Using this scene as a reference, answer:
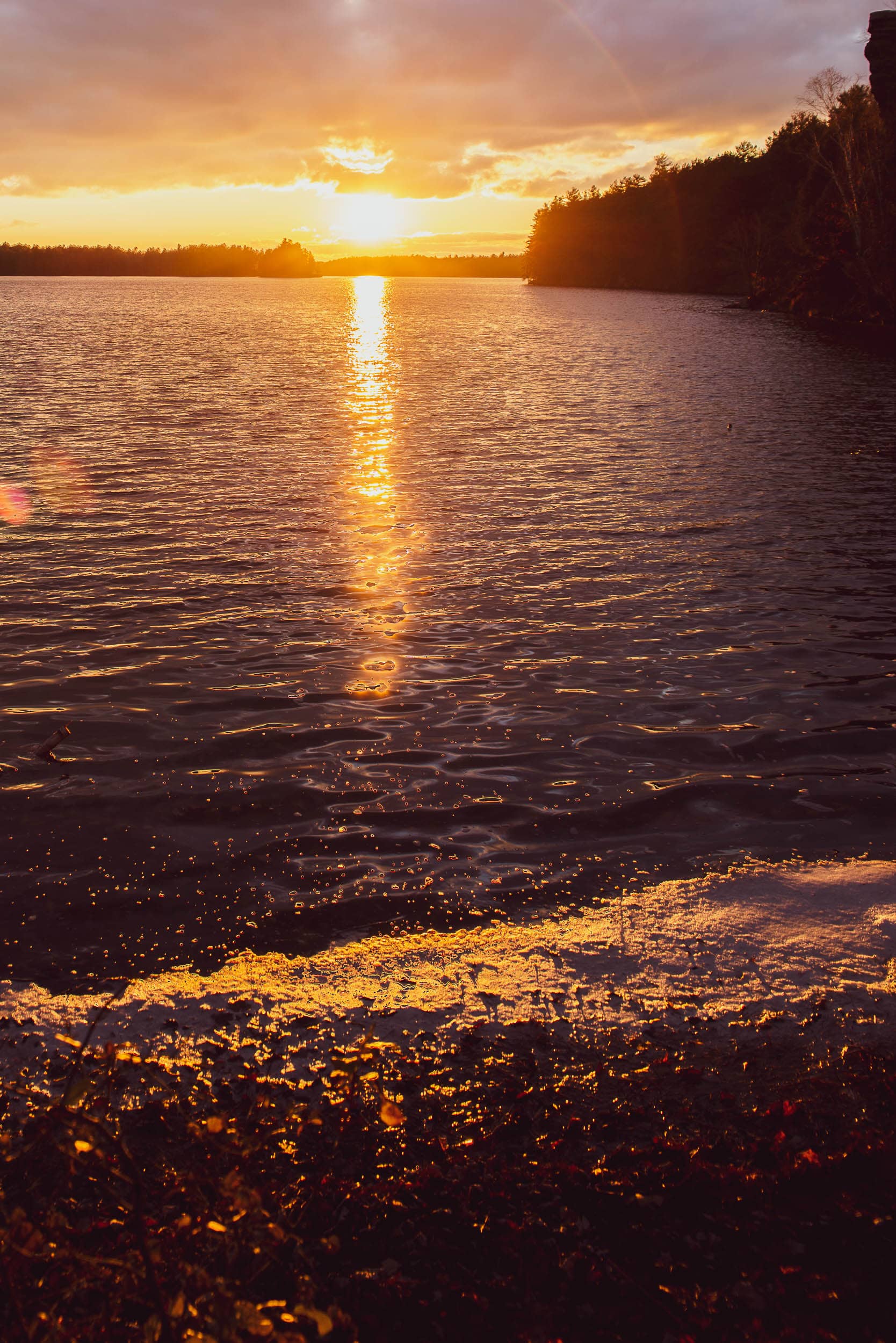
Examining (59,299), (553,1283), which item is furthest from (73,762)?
(59,299)

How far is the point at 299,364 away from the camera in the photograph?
49625 mm

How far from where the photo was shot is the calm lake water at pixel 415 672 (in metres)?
7.04

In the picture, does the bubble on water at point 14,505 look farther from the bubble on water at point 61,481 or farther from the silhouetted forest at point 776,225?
the silhouetted forest at point 776,225

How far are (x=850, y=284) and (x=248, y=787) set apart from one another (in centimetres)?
8145

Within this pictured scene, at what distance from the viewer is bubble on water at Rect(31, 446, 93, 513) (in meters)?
18.8

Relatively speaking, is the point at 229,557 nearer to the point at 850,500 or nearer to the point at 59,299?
the point at 850,500

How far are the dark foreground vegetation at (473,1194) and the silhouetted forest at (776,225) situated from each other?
222 feet

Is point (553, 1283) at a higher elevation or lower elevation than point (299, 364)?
lower

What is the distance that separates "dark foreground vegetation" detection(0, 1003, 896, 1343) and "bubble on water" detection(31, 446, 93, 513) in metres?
15.7

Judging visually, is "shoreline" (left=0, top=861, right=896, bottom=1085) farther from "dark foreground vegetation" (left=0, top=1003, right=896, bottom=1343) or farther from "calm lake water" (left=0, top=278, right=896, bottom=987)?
"calm lake water" (left=0, top=278, right=896, bottom=987)

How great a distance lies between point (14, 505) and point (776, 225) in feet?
450

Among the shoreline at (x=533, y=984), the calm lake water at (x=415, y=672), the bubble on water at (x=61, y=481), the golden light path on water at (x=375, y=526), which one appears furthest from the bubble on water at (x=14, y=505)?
the shoreline at (x=533, y=984)

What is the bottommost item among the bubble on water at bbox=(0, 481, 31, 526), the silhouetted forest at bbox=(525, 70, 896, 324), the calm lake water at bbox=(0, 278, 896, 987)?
the calm lake water at bbox=(0, 278, 896, 987)

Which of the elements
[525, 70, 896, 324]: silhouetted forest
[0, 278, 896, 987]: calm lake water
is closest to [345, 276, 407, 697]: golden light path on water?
[0, 278, 896, 987]: calm lake water
